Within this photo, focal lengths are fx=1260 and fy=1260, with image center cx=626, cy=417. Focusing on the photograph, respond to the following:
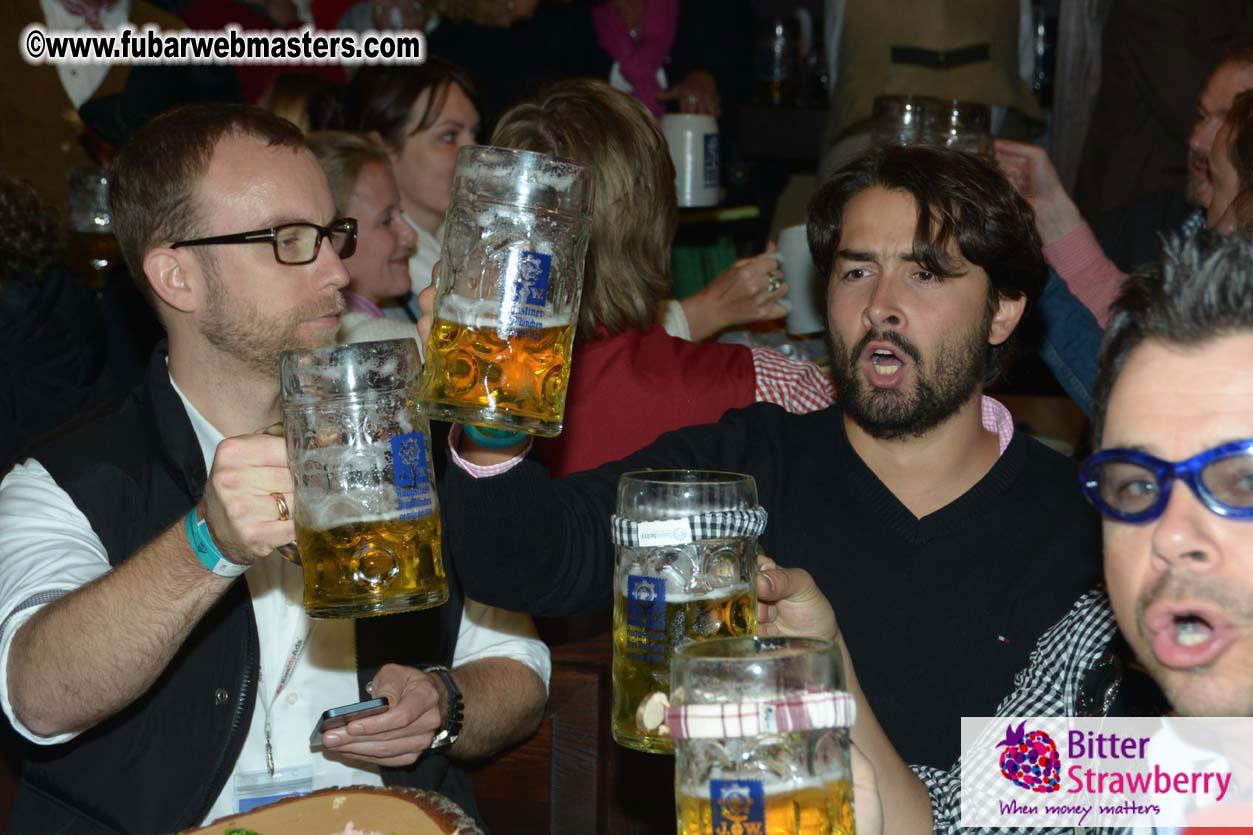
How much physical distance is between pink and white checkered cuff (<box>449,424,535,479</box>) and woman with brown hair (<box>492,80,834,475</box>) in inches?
31.0

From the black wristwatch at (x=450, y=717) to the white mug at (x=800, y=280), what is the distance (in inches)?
58.4

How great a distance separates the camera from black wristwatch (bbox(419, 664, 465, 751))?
189 centimetres

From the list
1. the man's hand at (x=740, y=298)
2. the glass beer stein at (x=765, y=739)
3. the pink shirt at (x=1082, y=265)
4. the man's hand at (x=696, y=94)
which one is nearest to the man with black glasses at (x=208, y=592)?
the glass beer stein at (x=765, y=739)

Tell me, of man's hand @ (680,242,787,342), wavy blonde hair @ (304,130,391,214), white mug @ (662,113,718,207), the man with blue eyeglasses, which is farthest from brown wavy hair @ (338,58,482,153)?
the man with blue eyeglasses

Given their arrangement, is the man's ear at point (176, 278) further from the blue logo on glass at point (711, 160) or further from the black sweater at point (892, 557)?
the blue logo on glass at point (711, 160)

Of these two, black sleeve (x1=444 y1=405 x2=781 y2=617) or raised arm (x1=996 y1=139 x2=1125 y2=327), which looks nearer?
black sleeve (x1=444 y1=405 x2=781 y2=617)

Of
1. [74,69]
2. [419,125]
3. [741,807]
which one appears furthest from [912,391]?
[74,69]

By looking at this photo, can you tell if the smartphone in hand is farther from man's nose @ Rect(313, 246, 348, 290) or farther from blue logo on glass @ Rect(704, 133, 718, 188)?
blue logo on glass @ Rect(704, 133, 718, 188)

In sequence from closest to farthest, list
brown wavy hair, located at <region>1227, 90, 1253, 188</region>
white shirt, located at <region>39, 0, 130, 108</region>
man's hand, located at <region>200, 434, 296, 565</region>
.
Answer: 1. man's hand, located at <region>200, 434, 296, 565</region>
2. brown wavy hair, located at <region>1227, 90, 1253, 188</region>
3. white shirt, located at <region>39, 0, 130, 108</region>

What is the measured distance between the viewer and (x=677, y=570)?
1.32 meters

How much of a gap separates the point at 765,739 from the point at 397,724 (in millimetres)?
945

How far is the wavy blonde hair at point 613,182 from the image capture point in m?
2.30

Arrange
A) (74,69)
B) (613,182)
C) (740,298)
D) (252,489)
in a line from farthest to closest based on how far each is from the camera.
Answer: (74,69), (740,298), (613,182), (252,489)

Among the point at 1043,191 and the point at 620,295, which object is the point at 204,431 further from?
the point at 1043,191
